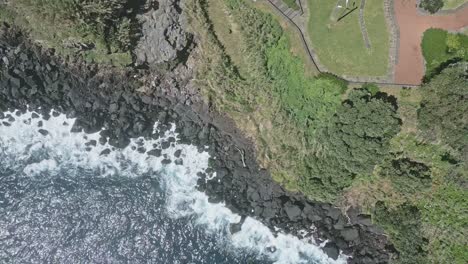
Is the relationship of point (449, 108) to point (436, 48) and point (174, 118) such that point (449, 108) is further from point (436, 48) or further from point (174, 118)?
point (174, 118)

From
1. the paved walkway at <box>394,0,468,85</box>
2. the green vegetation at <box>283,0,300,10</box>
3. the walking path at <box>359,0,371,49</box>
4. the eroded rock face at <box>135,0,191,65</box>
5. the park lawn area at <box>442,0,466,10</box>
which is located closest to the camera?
the park lawn area at <box>442,0,466,10</box>

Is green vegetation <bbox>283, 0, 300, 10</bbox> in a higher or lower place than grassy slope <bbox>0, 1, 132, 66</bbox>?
higher

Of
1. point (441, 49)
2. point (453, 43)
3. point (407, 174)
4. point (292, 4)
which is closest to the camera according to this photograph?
point (453, 43)

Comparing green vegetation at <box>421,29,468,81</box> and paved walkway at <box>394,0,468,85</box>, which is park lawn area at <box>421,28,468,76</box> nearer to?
green vegetation at <box>421,29,468,81</box>

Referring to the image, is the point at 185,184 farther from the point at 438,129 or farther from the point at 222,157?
the point at 438,129

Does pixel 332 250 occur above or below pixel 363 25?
below

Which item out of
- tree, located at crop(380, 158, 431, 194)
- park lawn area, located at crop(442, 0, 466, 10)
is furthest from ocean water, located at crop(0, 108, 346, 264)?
park lawn area, located at crop(442, 0, 466, 10)

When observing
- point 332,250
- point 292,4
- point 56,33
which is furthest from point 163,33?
point 332,250
